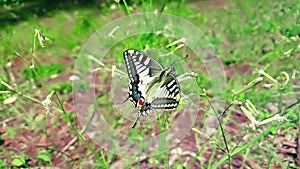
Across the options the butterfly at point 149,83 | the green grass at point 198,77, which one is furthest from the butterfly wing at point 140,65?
the green grass at point 198,77

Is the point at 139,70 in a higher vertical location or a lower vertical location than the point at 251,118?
higher

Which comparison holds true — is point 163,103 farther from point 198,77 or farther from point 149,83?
point 198,77

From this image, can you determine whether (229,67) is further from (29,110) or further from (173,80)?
(173,80)

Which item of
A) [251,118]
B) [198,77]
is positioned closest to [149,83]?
[251,118]

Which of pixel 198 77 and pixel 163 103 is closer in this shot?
pixel 163 103

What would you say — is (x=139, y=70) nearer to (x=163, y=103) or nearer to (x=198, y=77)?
(x=163, y=103)
